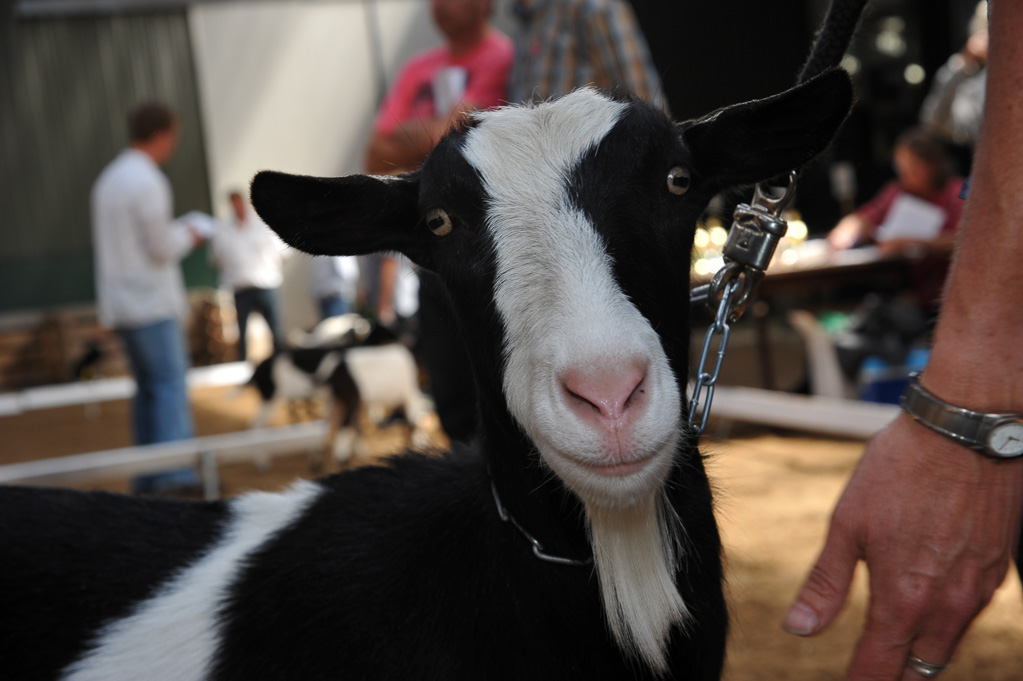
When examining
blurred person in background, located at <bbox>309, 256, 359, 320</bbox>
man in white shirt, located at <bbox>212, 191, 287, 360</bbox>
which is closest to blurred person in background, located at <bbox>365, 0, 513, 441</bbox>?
man in white shirt, located at <bbox>212, 191, 287, 360</bbox>

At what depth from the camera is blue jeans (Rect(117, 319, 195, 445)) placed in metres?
5.05

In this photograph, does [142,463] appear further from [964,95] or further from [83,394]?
[964,95]

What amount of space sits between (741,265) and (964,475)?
437 mm

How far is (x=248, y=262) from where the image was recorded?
8.71 meters

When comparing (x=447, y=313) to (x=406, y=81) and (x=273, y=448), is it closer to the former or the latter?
(x=406, y=81)

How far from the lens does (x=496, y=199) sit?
3.95ft

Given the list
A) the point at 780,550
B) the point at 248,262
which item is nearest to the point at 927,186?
the point at 780,550

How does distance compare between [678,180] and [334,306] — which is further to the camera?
[334,306]

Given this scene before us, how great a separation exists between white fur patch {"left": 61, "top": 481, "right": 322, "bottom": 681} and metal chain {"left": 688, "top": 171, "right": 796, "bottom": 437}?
732 mm

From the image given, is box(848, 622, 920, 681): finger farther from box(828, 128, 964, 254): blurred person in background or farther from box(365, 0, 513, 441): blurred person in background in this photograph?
box(828, 128, 964, 254): blurred person in background

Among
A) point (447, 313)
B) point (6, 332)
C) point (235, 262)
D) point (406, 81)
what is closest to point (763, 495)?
point (406, 81)

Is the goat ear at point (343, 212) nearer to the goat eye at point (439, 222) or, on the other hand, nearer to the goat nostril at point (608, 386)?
the goat eye at point (439, 222)

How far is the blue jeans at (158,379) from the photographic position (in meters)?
5.05

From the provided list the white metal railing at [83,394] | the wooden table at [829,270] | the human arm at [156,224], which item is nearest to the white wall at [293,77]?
the white metal railing at [83,394]
